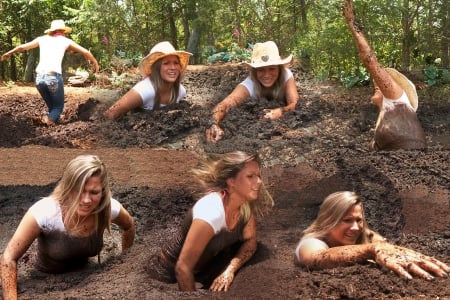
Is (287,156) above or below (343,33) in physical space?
below

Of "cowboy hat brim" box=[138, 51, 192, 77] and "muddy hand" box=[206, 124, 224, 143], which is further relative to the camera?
"cowboy hat brim" box=[138, 51, 192, 77]

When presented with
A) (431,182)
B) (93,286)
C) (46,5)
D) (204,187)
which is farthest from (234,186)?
(46,5)

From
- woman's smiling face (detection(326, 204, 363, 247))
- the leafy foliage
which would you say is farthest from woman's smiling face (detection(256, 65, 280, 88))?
the leafy foliage

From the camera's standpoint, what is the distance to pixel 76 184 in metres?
3.47

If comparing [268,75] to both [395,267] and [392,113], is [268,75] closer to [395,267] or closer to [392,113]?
[392,113]

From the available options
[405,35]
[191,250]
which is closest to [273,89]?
[191,250]

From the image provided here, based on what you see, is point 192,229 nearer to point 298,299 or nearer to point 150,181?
point 298,299

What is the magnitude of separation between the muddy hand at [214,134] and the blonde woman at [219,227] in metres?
2.26

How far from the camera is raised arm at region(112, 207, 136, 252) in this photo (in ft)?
13.2

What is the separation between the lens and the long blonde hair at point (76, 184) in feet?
11.4

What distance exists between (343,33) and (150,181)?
240 inches

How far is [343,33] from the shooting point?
1025 centimetres

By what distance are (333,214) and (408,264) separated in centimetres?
67

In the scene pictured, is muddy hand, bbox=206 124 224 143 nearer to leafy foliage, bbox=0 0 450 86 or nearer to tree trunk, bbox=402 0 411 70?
leafy foliage, bbox=0 0 450 86
